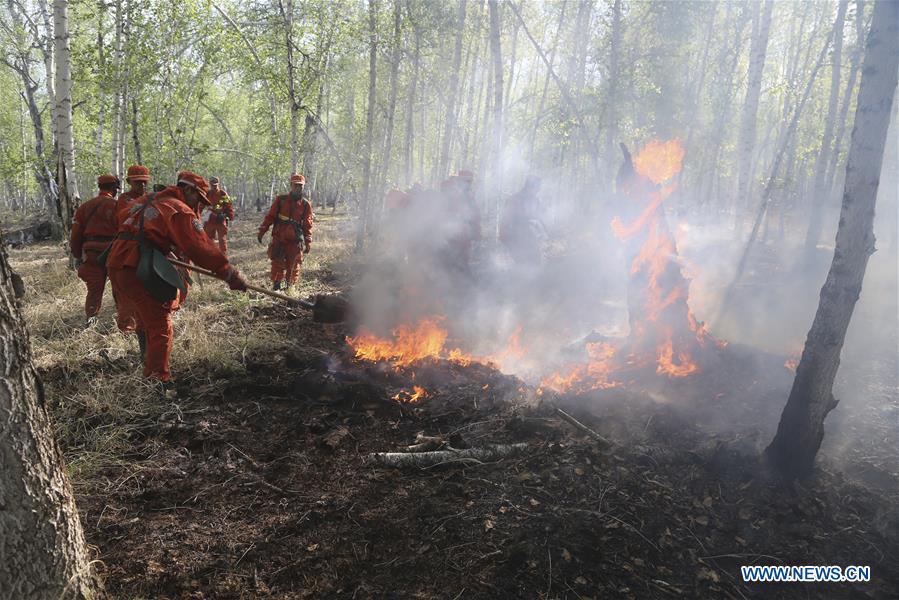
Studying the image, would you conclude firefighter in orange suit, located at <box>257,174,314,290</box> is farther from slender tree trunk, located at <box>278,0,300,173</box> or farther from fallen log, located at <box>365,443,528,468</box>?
fallen log, located at <box>365,443,528,468</box>

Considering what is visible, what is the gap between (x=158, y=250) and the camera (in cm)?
447

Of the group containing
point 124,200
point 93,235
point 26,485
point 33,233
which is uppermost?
point 124,200

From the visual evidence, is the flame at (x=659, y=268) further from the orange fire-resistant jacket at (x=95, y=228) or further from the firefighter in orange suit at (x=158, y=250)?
the orange fire-resistant jacket at (x=95, y=228)

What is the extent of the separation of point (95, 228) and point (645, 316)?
7720mm

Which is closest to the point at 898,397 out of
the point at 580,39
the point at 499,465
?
the point at 499,465

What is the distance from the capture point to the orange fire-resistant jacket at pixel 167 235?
4371 millimetres

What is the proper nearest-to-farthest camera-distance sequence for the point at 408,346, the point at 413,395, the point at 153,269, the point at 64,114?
the point at 153,269 < the point at 413,395 < the point at 408,346 < the point at 64,114

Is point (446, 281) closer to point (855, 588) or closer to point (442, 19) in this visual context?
point (855, 588)

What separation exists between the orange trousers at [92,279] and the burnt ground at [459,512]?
300cm

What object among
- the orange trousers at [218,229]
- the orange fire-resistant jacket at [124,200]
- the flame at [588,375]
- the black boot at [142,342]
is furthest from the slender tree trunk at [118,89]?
the flame at [588,375]

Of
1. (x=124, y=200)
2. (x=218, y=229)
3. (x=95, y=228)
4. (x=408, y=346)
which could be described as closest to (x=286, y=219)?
(x=124, y=200)

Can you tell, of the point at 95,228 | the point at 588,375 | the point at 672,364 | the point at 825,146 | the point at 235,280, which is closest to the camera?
the point at 235,280

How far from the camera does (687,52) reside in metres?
21.9

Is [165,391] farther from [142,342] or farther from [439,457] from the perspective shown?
[439,457]
